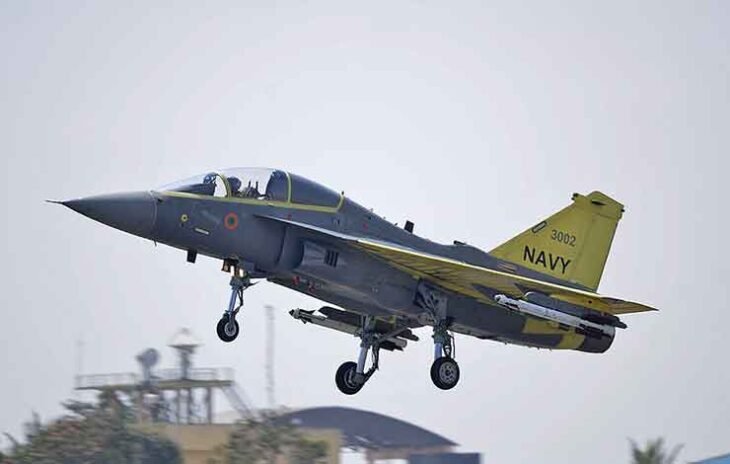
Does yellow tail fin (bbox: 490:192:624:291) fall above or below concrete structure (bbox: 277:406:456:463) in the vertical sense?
above

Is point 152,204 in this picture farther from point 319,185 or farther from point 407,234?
point 407,234

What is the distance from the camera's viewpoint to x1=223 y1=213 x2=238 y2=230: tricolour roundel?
75.5ft

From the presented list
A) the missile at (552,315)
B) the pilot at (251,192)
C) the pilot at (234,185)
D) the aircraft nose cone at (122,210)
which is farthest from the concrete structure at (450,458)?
the aircraft nose cone at (122,210)

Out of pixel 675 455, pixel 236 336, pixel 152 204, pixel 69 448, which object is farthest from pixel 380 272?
pixel 69 448

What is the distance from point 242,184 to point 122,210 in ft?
7.03

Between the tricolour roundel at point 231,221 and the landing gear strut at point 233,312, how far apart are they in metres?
0.90

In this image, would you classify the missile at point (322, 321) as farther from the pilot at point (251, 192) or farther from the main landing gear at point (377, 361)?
the pilot at point (251, 192)

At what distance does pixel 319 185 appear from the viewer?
79.6ft

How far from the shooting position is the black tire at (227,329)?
23.3 m

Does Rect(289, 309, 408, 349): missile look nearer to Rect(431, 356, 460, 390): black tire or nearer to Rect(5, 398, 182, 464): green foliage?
Rect(431, 356, 460, 390): black tire

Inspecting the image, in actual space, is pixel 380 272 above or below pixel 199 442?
above

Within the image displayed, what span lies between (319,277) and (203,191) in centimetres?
243

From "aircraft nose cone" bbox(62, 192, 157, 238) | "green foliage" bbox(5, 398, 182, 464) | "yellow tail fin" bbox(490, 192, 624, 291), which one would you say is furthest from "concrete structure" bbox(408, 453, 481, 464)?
"aircraft nose cone" bbox(62, 192, 157, 238)

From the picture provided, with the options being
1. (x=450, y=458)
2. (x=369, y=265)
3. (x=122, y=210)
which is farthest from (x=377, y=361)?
(x=450, y=458)
